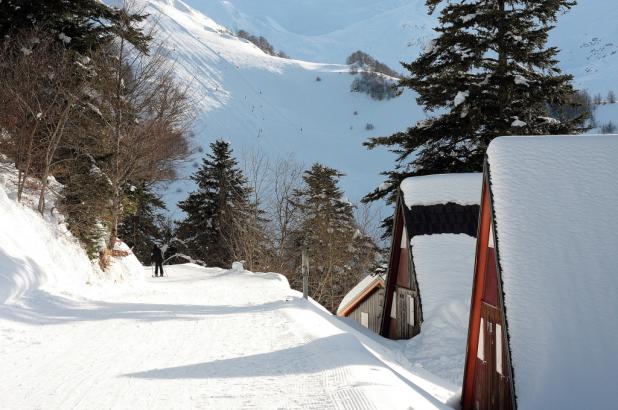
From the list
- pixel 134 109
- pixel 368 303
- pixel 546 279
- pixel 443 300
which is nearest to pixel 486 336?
pixel 546 279

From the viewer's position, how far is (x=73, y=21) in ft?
64.5

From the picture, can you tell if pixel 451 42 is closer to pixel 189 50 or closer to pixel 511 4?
pixel 511 4

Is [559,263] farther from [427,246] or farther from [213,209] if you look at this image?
[213,209]

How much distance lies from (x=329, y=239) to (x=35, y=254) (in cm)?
3094

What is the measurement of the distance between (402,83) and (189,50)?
380 ft

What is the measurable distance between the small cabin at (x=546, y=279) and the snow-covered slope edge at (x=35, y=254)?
9305 millimetres

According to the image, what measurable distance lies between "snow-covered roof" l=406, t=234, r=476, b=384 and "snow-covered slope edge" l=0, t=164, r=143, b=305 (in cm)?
953

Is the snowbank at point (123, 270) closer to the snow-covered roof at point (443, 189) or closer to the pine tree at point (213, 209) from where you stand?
the snow-covered roof at point (443, 189)

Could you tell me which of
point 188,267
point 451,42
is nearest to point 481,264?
point 451,42

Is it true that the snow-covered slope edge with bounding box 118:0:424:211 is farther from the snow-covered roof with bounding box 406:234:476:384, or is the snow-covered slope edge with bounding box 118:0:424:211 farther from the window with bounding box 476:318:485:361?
Answer: the window with bounding box 476:318:485:361

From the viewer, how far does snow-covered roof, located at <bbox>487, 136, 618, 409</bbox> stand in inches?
340

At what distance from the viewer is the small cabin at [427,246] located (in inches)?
706

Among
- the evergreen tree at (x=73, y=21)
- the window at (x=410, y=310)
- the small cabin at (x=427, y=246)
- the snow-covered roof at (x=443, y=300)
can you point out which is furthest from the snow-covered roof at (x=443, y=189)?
the evergreen tree at (x=73, y=21)

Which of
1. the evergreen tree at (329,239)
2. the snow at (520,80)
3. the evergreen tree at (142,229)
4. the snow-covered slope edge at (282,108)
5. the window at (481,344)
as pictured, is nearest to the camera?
the window at (481,344)
